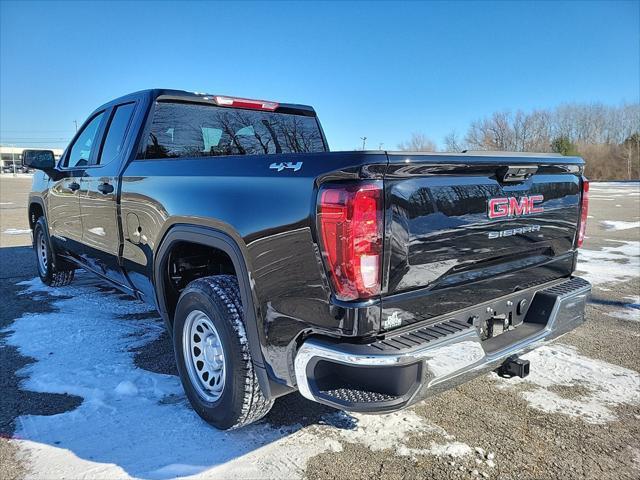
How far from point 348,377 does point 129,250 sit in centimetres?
220

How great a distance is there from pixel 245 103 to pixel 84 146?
5.86 feet

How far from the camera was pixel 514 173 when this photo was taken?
242 cm

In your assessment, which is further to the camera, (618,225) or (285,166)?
(618,225)

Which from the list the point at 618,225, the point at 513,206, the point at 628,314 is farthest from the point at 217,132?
the point at 618,225

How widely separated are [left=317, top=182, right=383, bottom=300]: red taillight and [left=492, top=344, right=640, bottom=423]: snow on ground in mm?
1832

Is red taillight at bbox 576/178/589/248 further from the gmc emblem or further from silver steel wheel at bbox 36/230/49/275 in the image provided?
silver steel wheel at bbox 36/230/49/275

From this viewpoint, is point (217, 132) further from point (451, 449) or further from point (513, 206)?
point (451, 449)

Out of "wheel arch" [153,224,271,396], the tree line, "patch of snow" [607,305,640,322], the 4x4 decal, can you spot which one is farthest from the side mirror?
the tree line

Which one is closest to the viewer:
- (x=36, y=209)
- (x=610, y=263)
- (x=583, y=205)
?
(x=583, y=205)

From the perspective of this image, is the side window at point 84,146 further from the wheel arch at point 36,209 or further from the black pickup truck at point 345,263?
the black pickup truck at point 345,263

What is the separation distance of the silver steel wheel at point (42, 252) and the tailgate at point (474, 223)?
523 cm

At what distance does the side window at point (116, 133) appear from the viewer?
3.74 meters

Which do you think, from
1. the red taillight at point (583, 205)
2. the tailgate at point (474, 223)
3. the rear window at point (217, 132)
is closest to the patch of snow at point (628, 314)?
the red taillight at point (583, 205)

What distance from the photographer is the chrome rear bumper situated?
1848 millimetres
